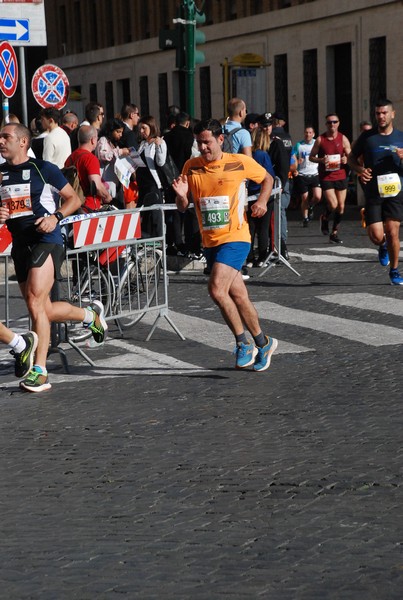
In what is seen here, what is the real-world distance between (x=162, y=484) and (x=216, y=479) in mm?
258

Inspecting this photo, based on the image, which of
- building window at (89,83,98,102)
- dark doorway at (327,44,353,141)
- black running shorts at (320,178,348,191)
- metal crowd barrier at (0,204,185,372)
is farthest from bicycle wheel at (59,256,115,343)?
building window at (89,83,98,102)

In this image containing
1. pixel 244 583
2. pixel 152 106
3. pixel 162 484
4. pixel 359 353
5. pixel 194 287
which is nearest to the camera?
pixel 244 583

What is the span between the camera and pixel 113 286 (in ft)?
38.0

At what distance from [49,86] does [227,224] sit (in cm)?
1421

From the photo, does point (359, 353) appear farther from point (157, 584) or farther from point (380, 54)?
point (380, 54)

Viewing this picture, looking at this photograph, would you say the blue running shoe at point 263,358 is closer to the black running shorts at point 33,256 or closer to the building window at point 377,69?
the black running shorts at point 33,256

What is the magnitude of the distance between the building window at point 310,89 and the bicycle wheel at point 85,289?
30.0 metres

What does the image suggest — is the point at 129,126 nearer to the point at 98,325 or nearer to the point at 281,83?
the point at 98,325

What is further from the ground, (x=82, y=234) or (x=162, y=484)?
(x=82, y=234)

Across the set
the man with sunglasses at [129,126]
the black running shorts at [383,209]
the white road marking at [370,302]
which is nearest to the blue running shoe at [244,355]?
the white road marking at [370,302]

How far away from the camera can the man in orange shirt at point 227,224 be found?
10078 mm

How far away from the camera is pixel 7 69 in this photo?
72.0 ft

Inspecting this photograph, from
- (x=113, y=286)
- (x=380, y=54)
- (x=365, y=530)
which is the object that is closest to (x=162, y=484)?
(x=365, y=530)

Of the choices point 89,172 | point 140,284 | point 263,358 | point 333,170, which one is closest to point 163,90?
point 333,170
